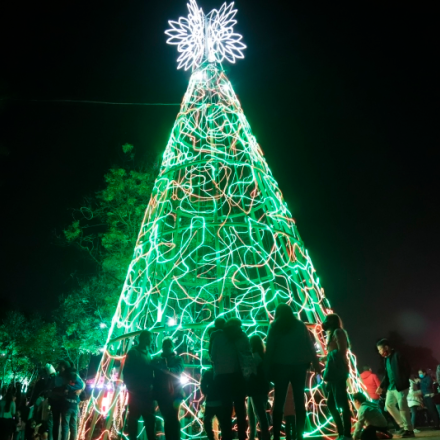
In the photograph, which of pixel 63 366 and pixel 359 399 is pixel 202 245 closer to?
pixel 63 366

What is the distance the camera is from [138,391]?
15.5ft

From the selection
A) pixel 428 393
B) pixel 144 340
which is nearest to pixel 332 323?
pixel 144 340

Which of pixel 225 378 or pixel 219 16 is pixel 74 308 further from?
pixel 225 378

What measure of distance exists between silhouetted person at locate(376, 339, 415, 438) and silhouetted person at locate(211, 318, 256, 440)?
246cm

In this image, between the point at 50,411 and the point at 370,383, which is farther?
the point at 370,383

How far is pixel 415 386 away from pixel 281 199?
4599 mm

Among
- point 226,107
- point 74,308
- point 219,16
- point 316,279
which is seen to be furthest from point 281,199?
point 74,308

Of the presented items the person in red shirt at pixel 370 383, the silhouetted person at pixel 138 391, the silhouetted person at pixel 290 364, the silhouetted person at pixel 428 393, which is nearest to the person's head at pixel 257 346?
the silhouetted person at pixel 290 364

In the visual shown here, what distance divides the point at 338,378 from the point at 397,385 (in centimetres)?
173

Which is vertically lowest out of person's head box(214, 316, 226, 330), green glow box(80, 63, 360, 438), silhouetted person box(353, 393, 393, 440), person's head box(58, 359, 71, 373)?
silhouetted person box(353, 393, 393, 440)

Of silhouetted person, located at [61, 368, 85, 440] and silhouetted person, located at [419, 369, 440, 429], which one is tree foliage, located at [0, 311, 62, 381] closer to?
silhouetted person, located at [61, 368, 85, 440]

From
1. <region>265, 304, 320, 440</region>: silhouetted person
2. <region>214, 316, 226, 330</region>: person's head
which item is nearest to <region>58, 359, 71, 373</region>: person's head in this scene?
<region>214, 316, 226, 330</region>: person's head

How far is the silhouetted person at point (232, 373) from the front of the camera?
4.44m

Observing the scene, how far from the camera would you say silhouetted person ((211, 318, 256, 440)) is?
4.44 meters
